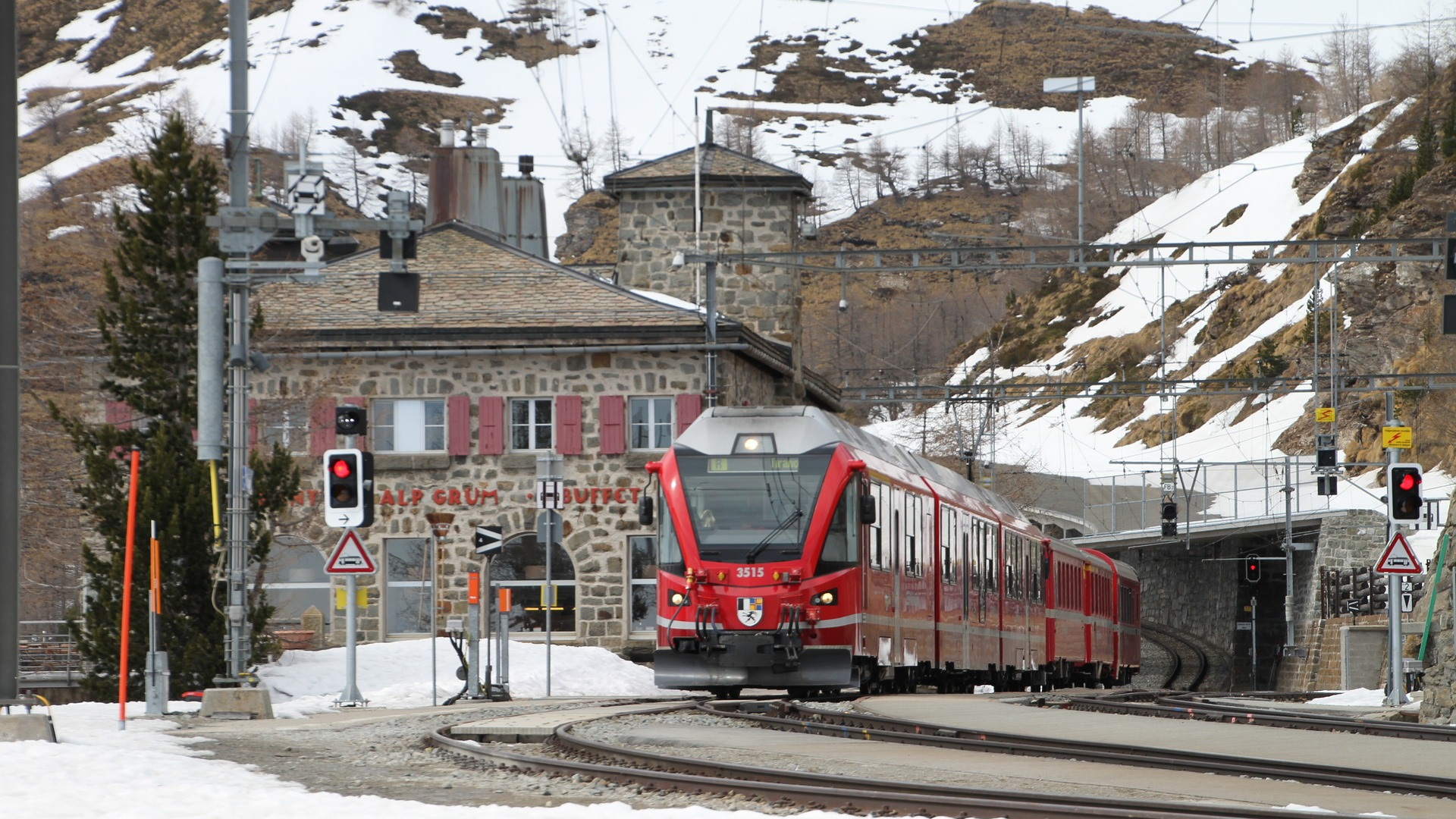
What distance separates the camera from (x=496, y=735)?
14.4m

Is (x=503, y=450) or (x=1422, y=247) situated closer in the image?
(x=503, y=450)

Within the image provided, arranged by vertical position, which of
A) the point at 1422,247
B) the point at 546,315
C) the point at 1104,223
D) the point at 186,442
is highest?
the point at 1104,223

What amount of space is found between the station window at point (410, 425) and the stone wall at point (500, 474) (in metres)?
0.23

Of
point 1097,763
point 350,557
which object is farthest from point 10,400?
point 350,557

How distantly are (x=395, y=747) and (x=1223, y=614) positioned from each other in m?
53.3

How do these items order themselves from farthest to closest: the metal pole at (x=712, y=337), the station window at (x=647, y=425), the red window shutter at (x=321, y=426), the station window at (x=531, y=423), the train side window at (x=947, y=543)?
the station window at (x=531, y=423), the station window at (x=647, y=425), the red window shutter at (x=321, y=426), the metal pole at (x=712, y=337), the train side window at (x=947, y=543)

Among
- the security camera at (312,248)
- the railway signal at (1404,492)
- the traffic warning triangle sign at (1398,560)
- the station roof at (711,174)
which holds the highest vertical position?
the station roof at (711,174)

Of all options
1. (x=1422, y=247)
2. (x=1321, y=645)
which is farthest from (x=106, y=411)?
(x=1422, y=247)

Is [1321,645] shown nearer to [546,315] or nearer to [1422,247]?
[546,315]

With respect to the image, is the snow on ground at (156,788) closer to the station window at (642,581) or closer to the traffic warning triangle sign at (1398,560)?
the traffic warning triangle sign at (1398,560)

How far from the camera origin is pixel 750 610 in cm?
1939

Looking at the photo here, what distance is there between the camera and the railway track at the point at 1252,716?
51.2 ft

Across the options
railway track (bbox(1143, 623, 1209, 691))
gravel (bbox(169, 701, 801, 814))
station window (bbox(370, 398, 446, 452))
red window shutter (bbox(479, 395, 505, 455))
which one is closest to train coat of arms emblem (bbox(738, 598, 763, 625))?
gravel (bbox(169, 701, 801, 814))

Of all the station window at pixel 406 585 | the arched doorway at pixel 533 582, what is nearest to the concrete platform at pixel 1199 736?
the arched doorway at pixel 533 582
